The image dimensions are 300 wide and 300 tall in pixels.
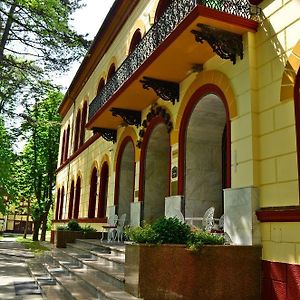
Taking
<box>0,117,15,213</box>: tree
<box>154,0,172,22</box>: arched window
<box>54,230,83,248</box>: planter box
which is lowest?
<box>54,230,83,248</box>: planter box

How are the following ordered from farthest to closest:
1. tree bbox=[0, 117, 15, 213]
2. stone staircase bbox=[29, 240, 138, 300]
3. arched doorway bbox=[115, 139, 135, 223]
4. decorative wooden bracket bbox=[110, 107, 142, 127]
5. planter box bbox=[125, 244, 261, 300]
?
1. tree bbox=[0, 117, 15, 213]
2. arched doorway bbox=[115, 139, 135, 223]
3. decorative wooden bracket bbox=[110, 107, 142, 127]
4. stone staircase bbox=[29, 240, 138, 300]
5. planter box bbox=[125, 244, 261, 300]

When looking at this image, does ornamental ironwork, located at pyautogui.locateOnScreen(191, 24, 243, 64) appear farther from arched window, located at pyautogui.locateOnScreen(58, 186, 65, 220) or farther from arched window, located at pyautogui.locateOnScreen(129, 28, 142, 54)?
arched window, located at pyautogui.locateOnScreen(58, 186, 65, 220)

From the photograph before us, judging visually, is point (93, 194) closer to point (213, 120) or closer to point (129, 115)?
point (129, 115)

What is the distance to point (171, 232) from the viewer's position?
629 cm

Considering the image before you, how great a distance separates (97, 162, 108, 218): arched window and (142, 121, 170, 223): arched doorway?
14.4 ft

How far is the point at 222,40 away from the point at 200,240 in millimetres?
3787

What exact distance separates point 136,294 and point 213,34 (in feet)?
15.7

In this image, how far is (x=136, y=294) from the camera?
19.2 feet

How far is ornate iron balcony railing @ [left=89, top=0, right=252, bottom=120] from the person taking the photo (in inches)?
301

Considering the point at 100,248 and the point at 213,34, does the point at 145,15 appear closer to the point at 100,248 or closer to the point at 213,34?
the point at 213,34

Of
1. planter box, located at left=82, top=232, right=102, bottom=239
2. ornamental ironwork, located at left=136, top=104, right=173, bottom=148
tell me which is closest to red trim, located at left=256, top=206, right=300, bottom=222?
ornamental ironwork, located at left=136, top=104, right=173, bottom=148

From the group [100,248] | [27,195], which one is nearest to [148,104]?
[100,248]

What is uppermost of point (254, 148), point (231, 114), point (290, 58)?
point (290, 58)

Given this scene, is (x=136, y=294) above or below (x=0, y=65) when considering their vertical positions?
below
